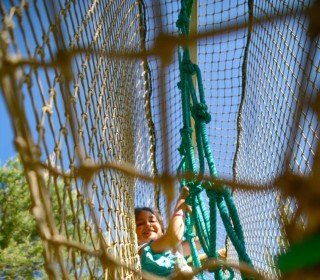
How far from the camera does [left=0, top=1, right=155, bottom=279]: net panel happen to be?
0.60 m

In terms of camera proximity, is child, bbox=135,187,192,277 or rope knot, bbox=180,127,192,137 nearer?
child, bbox=135,187,192,277

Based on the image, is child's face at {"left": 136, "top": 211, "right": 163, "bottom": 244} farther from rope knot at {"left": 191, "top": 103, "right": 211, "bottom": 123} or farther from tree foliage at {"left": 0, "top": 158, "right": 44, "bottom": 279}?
tree foliage at {"left": 0, "top": 158, "right": 44, "bottom": 279}

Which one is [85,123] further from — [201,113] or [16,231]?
[16,231]

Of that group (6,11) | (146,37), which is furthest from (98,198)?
(146,37)

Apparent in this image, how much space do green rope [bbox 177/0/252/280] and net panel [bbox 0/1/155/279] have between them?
0.52 feet

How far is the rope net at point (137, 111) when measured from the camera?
55cm

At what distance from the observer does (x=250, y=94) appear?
1622 mm

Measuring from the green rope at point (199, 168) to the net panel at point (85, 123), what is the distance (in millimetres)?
159

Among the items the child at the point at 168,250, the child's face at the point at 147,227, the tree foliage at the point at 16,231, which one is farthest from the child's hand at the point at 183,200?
the tree foliage at the point at 16,231

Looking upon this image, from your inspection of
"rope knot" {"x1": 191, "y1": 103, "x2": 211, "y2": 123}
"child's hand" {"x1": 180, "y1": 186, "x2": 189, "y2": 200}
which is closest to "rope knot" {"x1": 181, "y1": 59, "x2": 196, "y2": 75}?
"rope knot" {"x1": 191, "y1": 103, "x2": 211, "y2": 123}

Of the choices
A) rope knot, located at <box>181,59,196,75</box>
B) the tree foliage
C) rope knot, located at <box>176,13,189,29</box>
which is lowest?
rope knot, located at <box>181,59,196,75</box>

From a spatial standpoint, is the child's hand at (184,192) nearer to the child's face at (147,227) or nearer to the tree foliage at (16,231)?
the child's face at (147,227)

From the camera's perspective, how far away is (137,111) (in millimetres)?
1646

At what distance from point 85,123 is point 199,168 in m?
0.43
